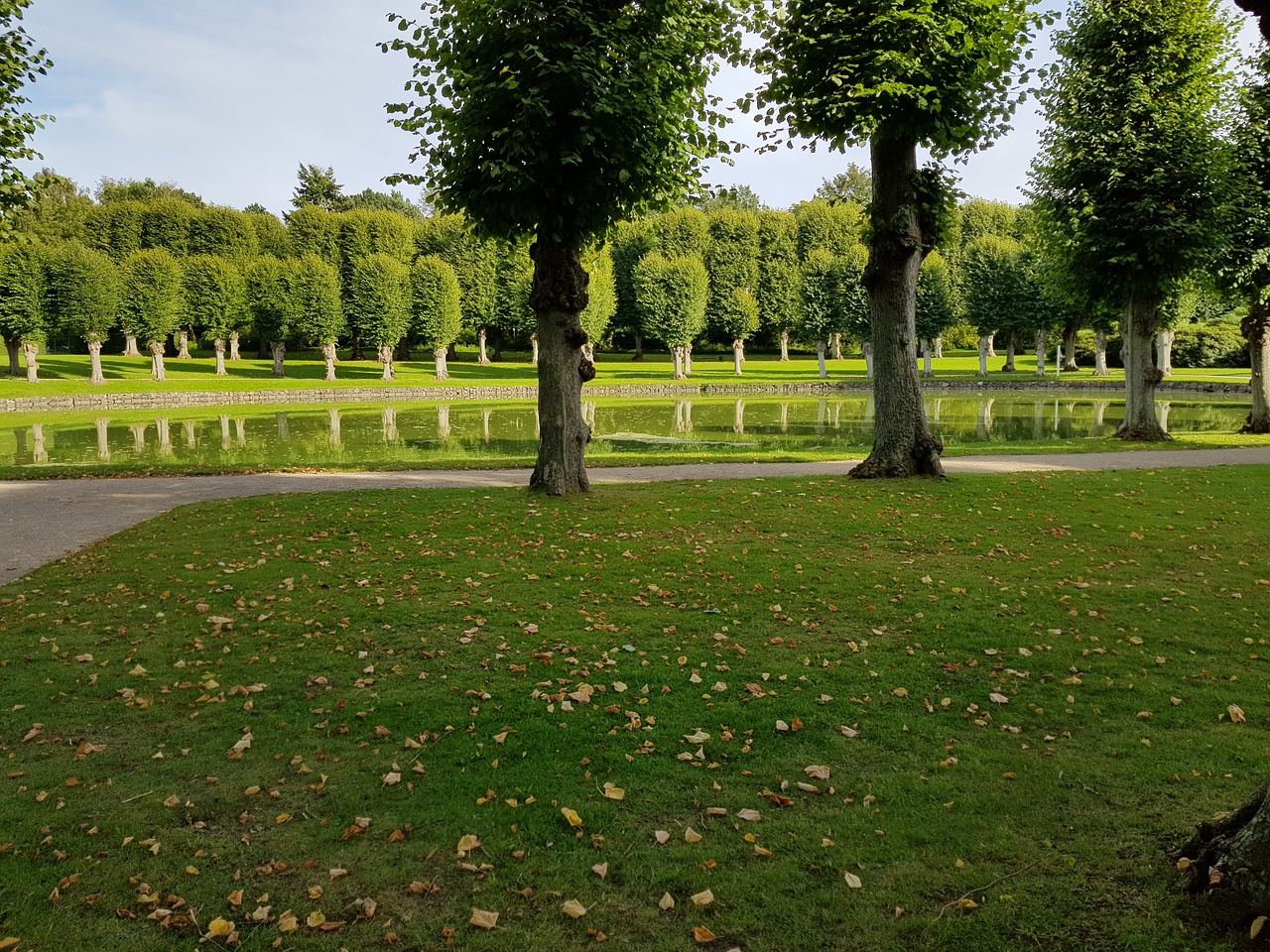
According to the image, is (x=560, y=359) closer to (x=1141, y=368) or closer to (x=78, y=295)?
(x=1141, y=368)

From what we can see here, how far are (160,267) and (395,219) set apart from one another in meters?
21.0

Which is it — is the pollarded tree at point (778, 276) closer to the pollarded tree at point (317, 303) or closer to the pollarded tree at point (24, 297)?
the pollarded tree at point (317, 303)

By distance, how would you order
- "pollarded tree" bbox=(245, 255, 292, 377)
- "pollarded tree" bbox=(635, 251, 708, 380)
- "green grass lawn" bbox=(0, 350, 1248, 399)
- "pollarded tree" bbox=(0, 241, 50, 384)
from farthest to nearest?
"pollarded tree" bbox=(635, 251, 708, 380) < "pollarded tree" bbox=(245, 255, 292, 377) < "pollarded tree" bbox=(0, 241, 50, 384) < "green grass lawn" bbox=(0, 350, 1248, 399)

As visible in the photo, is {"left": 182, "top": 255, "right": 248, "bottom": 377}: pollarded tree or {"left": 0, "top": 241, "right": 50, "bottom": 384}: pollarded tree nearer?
{"left": 0, "top": 241, "right": 50, "bottom": 384}: pollarded tree

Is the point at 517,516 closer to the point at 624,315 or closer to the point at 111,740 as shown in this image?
the point at 111,740

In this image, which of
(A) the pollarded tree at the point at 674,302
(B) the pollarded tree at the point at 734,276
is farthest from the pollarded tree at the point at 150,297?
(B) the pollarded tree at the point at 734,276

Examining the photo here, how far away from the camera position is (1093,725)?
547 cm

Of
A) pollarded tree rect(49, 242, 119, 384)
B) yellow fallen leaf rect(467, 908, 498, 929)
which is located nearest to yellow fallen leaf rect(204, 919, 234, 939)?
yellow fallen leaf rect(467, 908, 498, 929)

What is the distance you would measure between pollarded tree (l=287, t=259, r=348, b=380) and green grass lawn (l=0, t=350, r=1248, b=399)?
3.22 m

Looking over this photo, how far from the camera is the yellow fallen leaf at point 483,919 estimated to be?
3545 millimetres

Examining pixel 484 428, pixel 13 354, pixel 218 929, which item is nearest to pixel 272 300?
pixel 13 354

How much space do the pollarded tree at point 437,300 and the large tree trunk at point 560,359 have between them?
5003 cm

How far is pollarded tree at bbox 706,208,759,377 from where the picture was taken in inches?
2731

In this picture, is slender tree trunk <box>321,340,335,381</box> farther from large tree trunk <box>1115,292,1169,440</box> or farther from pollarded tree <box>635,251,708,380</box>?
large tree trunk <box>1115,292,1169,440</box>
